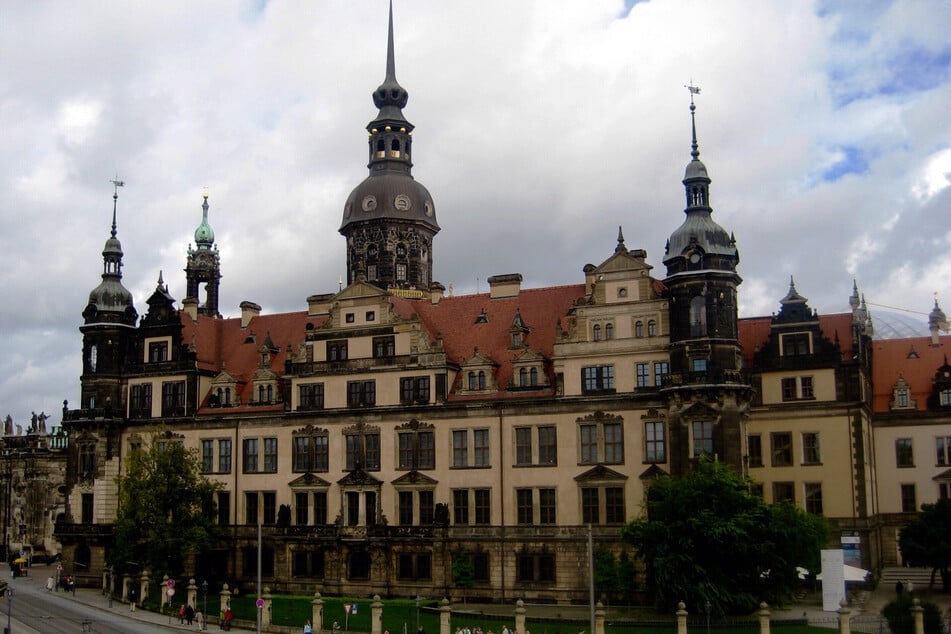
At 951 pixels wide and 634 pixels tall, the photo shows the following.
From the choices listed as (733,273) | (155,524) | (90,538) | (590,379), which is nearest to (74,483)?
(90,538)

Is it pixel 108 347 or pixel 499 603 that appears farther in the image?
pixel 108 347

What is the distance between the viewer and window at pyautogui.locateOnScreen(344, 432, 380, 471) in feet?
240

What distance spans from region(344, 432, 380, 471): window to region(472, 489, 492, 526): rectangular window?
23.5 ft

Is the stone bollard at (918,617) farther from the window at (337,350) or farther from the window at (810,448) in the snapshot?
the window at (337,350)

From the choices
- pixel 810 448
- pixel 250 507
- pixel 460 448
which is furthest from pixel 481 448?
pixel 810 448

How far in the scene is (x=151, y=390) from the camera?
268 feet

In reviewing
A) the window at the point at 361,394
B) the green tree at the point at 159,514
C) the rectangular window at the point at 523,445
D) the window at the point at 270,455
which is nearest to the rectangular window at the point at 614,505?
the rectangular window at the point at 523,445

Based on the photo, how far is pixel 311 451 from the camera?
75125 millimetres

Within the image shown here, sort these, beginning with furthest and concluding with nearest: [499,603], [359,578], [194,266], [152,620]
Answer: [194,266], [359,578], [499,603], [152,620]

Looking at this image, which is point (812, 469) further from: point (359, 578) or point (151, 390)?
A: point (151, 390)

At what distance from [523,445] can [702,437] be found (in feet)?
36.5

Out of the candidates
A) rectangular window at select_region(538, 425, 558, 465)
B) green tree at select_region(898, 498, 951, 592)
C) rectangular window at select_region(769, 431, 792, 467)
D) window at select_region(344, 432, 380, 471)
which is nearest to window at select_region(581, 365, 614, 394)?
rectangular window at select_region(538, 425, 558, 465)

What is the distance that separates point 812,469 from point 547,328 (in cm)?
1851

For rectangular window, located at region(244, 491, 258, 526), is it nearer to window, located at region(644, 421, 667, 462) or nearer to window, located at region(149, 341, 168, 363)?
window, located at region(149, 341, 168, 363)
